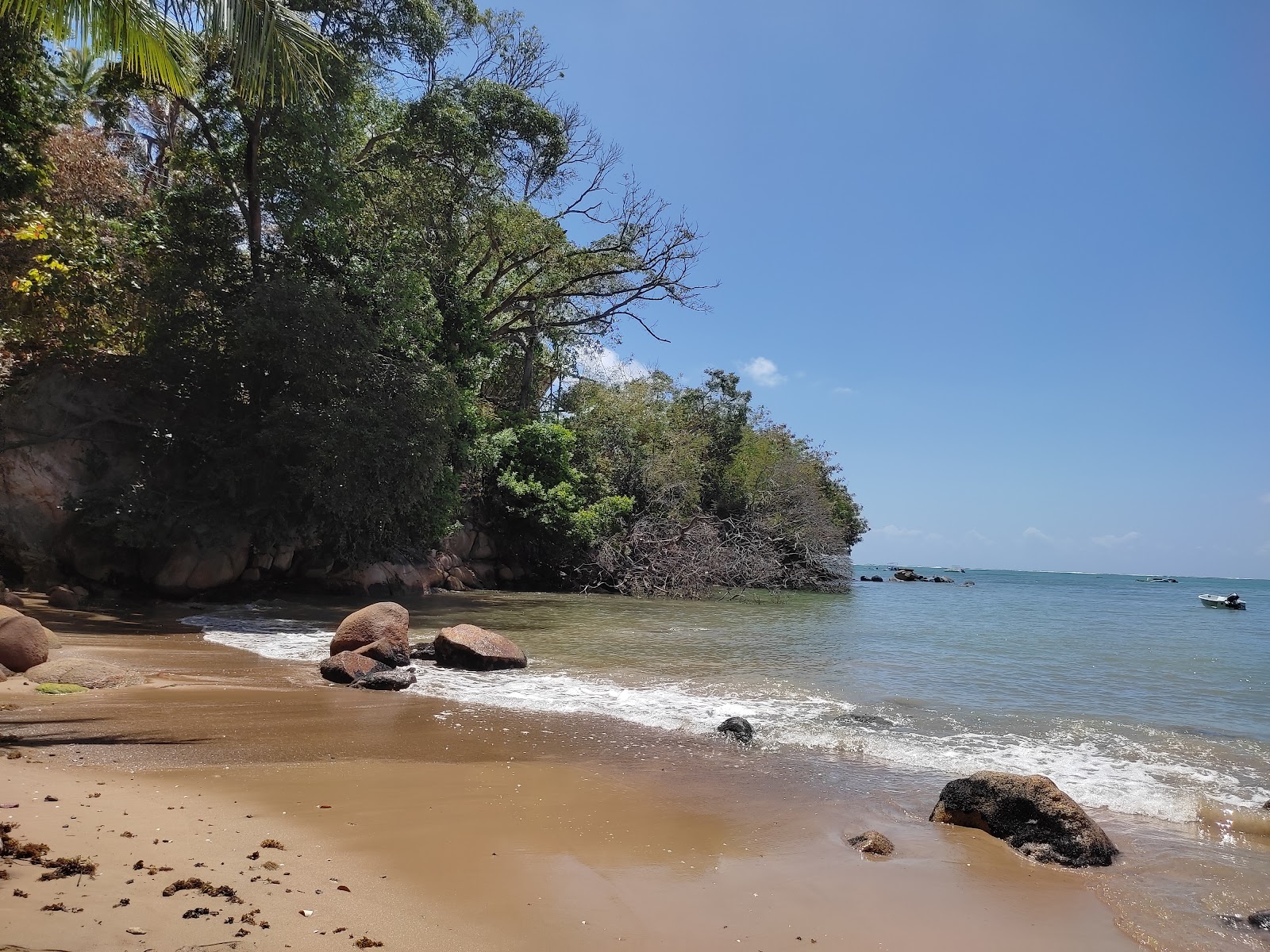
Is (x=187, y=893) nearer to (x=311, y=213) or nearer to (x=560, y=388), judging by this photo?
(x=311, y=213)

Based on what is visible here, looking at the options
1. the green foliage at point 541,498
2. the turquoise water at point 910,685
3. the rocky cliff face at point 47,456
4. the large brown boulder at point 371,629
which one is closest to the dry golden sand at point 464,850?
the turquoise water at point 910,685

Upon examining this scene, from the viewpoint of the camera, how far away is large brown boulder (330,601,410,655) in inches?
350

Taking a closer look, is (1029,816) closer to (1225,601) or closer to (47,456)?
(47,456)

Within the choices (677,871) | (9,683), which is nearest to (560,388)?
(9,683)

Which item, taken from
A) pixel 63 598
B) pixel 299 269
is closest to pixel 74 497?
pixel 63 598

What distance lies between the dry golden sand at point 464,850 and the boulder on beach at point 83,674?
0.49m

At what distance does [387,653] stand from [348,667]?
28.3 inches

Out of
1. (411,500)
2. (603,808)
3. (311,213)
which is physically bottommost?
(603,808)

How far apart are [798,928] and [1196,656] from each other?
1392 centimetres

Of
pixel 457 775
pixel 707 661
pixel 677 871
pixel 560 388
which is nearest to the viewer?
pixel 677 871

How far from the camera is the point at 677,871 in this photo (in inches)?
145

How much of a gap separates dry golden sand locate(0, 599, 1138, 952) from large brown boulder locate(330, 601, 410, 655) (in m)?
2.75

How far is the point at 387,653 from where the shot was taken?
871cm

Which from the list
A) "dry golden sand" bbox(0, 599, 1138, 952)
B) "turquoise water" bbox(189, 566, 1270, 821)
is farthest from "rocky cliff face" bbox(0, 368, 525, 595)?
"dry golden sand" bbox(0, 599, 1138, 952)
